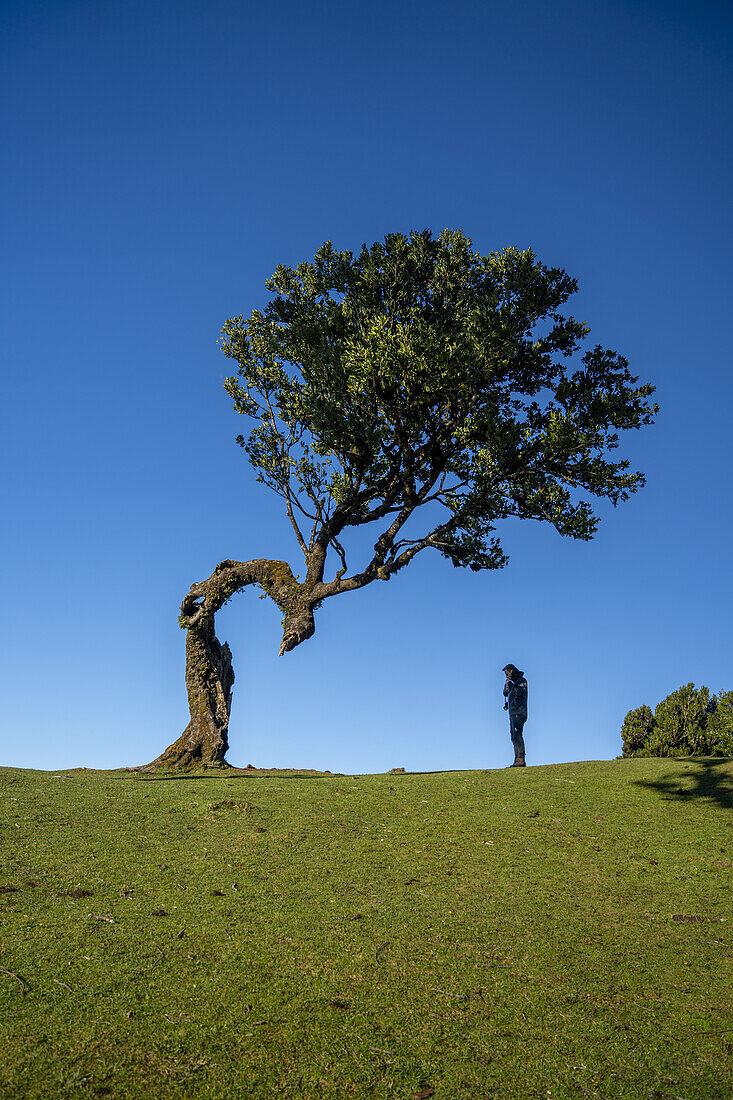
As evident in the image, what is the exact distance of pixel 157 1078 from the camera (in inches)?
262

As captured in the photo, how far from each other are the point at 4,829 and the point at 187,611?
13602mm

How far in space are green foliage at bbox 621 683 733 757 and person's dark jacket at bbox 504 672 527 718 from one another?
8.01 metres

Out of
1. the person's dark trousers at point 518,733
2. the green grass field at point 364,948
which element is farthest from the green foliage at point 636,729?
the green grass field at point 364,948

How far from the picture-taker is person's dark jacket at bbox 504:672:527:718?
26.9m

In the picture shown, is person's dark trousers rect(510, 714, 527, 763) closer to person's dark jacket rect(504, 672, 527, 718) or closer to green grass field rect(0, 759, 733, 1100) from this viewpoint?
person's dark jacket rect(504, 672, 527, 718)

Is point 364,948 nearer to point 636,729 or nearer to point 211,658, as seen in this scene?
point 211,658

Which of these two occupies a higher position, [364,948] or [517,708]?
[517,708]

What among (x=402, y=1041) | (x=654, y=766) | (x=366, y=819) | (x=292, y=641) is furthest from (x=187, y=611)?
(x=402, y=1041)

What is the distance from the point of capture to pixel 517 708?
26875mm

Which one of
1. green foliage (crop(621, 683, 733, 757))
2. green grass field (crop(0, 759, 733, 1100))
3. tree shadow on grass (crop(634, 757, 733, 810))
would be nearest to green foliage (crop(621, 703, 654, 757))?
green foliage (crop(621, 683, 733, 757))

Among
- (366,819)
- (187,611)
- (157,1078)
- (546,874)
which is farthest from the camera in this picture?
(187,611)

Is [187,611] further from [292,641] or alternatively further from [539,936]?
[539,936]

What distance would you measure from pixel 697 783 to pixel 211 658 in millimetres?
17244

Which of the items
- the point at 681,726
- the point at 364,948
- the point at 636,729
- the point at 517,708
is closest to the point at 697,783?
the point at 517,708
